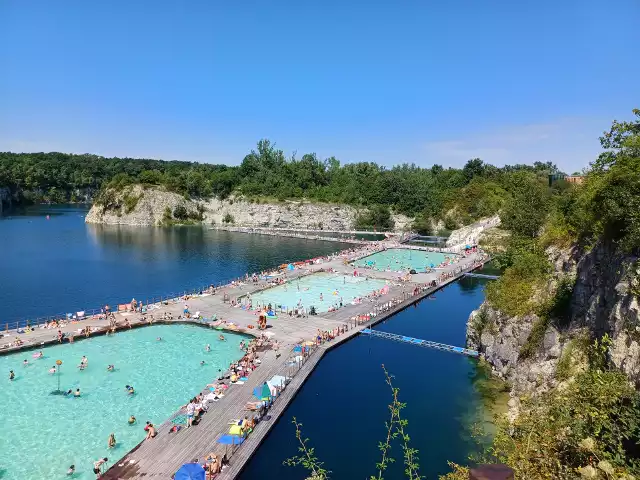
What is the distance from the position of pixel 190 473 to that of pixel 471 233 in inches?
3188

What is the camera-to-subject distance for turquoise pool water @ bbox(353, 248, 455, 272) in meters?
71.4

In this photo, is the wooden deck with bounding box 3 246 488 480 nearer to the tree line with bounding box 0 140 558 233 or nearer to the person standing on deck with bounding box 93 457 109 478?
the person standing on deck with bounding box 93 457 109 478

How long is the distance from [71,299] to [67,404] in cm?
2684

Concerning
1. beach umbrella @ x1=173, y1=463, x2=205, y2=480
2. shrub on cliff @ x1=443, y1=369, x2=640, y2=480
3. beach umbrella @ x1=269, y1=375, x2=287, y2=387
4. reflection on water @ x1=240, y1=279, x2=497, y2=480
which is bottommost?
reflection on water @ x1=240, y1=279, x2=497, y2=480

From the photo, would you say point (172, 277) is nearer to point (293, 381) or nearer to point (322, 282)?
point (322, 282)

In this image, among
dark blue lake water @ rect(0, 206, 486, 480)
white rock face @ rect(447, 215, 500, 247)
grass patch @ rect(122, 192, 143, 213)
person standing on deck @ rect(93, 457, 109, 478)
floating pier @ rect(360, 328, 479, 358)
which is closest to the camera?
person standing on deck @ rect(93, 457, 109, 478)

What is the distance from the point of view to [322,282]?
60906 millimetres

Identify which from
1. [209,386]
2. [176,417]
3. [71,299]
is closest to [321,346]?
[209,386]

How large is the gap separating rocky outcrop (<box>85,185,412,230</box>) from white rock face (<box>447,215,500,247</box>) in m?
28.3

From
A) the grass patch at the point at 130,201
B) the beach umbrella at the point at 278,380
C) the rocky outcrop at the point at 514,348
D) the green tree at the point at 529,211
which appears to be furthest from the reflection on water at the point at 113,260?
the rocky outcrop at the point at 514,348

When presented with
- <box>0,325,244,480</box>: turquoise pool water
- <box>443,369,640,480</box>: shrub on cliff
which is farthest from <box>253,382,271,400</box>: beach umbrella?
<box>443,369,640,480</box>: shrub on cliff

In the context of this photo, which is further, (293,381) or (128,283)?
(128,283)

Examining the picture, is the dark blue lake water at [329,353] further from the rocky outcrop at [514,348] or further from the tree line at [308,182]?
the tree line at [308,182]

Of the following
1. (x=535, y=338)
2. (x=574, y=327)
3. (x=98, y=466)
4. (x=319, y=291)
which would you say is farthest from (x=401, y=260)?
(x=98, y=466)
